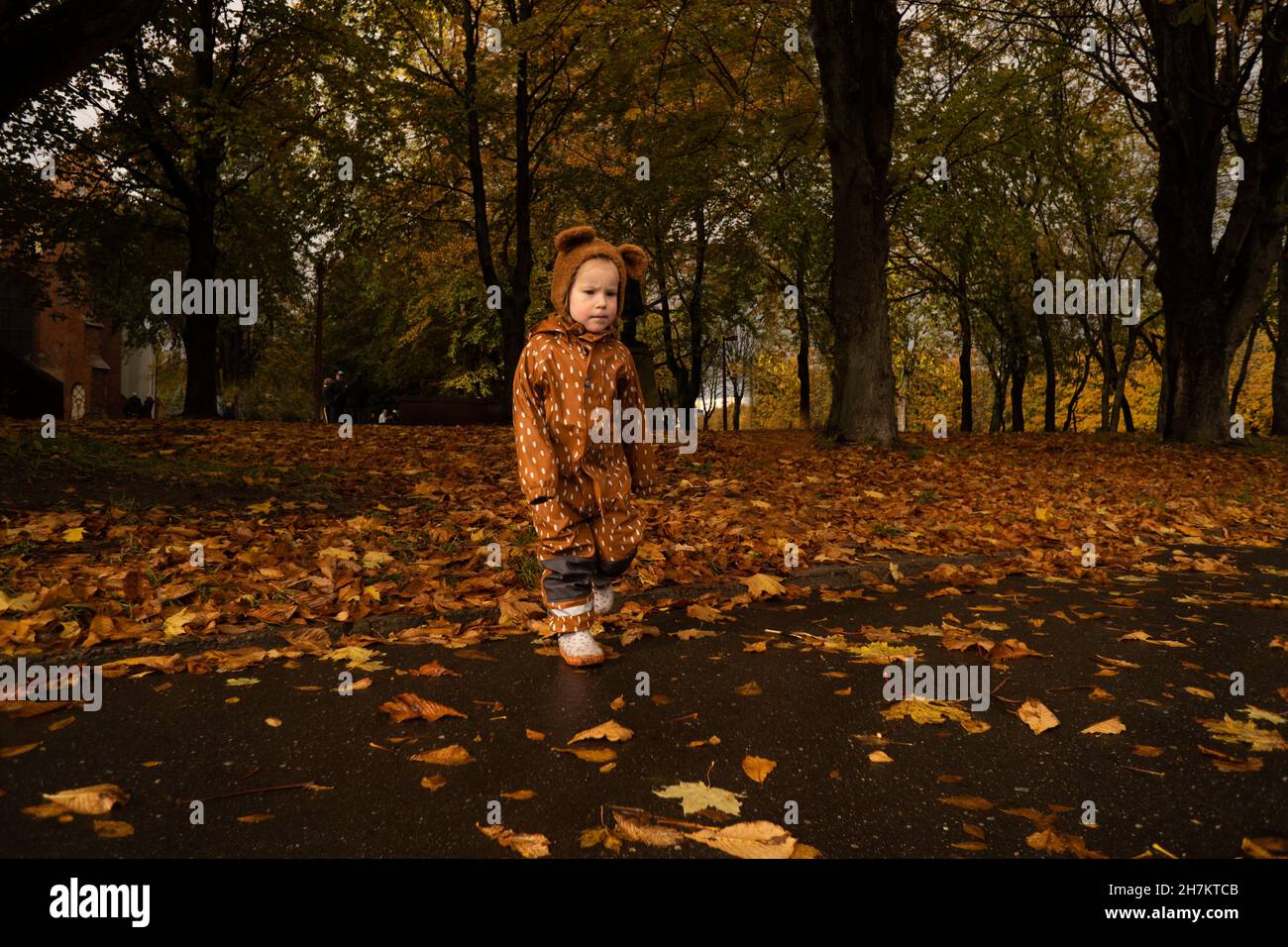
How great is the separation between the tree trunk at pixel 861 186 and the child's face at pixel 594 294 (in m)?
9.06

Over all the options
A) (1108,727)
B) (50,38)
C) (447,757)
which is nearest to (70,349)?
(50,38)

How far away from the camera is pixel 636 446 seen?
3.94 meters

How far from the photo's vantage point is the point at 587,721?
314 cm

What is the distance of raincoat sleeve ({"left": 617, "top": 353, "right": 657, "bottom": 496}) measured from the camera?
392 cm

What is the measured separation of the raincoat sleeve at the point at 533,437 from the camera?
358 centimetres

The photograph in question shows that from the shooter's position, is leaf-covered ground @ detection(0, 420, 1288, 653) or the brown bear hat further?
leaf-covered ground @ detection(0, 420, 1288, 653)

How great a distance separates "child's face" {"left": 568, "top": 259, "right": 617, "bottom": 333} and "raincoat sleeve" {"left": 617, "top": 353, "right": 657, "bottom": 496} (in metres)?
0.30

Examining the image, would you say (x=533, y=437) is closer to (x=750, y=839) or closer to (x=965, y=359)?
(x=750, y=839)

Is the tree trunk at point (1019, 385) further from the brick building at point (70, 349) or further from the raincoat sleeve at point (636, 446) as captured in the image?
the brick building at point (70, 349)

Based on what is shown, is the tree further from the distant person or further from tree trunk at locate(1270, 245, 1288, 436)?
tree trunk at locate(1270, 245, 1288, 436)

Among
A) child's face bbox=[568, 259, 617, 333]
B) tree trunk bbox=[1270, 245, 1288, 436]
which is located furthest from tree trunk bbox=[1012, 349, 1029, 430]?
child's face bbox=[568, 259, 617, 333]

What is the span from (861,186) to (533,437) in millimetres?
10370

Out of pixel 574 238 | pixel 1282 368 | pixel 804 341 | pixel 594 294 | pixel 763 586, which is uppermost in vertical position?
pixel 804 341
